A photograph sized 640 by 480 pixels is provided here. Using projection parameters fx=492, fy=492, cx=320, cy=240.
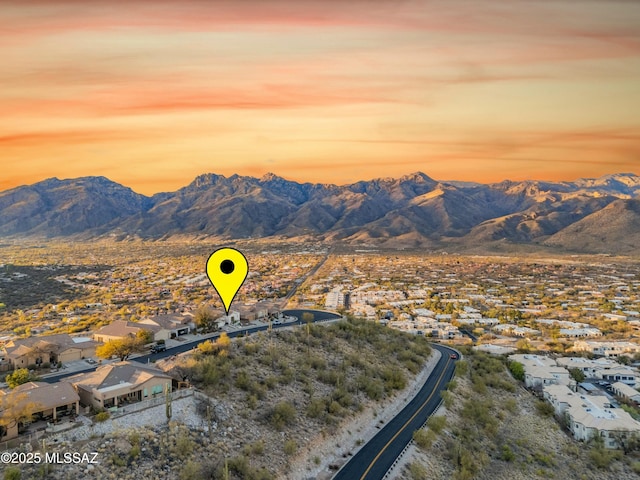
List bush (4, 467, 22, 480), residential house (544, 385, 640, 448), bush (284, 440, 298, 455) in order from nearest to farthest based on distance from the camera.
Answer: bush (4, 467, 22, 480) < bush (284, 440, 298, 455) < residential house (544, 385, 640, 448)

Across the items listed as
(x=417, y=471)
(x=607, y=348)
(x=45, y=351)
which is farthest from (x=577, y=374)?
(x=45, y=351)

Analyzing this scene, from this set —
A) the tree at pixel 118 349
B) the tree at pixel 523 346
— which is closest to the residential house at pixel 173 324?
the tree at pixel 118 349

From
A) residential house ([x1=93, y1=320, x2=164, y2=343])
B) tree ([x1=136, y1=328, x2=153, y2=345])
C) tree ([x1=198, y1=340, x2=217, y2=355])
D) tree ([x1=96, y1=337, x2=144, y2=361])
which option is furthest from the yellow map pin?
residential house ([x1=93, y1=320, x2=164, y2=343])

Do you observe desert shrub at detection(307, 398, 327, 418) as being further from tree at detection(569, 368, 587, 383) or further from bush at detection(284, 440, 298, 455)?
tree at detection(569, 368, 587, 383)

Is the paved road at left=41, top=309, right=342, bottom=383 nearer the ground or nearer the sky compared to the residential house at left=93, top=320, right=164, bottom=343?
nearer the ground

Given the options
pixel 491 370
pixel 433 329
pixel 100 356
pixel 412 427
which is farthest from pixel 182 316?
pixel 433 329

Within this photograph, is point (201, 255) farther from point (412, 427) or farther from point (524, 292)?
point (412, 427)
